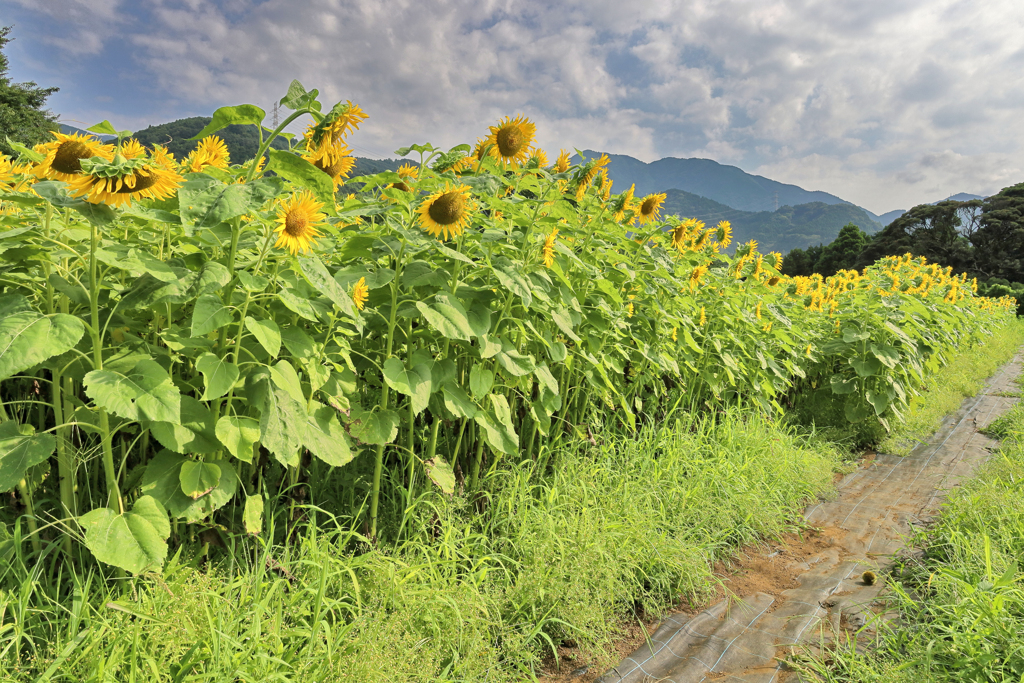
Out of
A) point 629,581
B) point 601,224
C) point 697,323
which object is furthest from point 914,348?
point 629,581

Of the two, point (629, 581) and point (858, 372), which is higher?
point (858, 372)

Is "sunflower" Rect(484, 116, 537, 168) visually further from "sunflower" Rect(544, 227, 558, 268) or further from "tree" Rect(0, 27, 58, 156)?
"tree" Rect(0, 27, 58, 156)

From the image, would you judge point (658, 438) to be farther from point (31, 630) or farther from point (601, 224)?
point (31, 630)

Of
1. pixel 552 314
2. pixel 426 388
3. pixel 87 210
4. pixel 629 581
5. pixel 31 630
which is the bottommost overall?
pixel 629 581

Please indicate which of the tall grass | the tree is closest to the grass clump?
the tall grass

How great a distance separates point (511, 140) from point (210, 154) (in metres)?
1.10

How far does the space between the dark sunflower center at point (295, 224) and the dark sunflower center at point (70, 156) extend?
1.48ft

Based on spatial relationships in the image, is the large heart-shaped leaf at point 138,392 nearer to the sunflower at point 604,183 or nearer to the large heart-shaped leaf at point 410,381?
the large heart-shaped leaf at point 410,381

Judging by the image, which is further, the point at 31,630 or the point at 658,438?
the point at 658,438

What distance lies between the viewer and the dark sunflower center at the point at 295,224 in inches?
57.6

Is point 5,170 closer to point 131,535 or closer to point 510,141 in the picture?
point 131,535

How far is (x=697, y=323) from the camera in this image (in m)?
4.18

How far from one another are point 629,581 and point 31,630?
1.97 m

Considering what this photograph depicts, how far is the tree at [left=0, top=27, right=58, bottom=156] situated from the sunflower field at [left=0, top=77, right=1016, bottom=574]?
31303 mm
